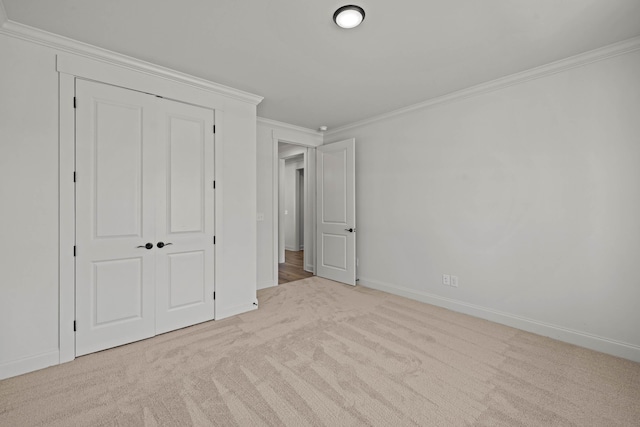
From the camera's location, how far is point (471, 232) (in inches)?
132

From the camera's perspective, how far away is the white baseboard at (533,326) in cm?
242

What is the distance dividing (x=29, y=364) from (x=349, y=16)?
3.53 meters

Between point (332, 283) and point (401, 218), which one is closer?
point (401, 218)

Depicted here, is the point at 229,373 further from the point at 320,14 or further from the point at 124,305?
the point at 320,14

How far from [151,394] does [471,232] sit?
11.2 ft

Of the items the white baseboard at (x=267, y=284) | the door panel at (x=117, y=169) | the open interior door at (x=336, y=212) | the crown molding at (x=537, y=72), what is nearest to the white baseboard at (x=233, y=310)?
the white baseboard at (x=267, y=284)

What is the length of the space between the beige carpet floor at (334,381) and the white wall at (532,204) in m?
0.38

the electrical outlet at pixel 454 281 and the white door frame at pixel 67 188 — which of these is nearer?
the white door frame at pixel 67 188

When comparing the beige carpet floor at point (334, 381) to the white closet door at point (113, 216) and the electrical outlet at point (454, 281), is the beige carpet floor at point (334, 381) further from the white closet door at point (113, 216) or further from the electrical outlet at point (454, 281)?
the electrical outlet at point (454, 281)

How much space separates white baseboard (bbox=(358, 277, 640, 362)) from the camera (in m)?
2.42

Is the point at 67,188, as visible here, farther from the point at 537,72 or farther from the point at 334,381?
the point at 537,72

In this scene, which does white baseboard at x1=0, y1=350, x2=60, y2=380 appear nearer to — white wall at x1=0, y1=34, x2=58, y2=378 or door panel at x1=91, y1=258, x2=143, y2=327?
white wall at x1=0, y1=34, x2=58, y2=378

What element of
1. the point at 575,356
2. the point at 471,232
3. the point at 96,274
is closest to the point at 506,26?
the point at 471,232

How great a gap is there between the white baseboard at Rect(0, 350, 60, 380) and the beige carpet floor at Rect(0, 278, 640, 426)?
0.06 metres
